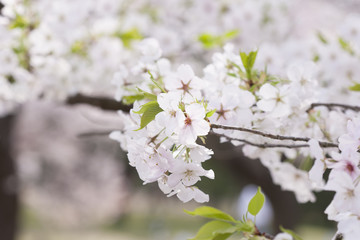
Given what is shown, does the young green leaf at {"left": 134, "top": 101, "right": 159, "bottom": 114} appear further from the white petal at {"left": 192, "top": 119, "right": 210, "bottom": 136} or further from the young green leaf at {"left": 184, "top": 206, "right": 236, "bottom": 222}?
the young green leaf at {"left": 184, "top": 206, "right": 236, "bottom": 222}

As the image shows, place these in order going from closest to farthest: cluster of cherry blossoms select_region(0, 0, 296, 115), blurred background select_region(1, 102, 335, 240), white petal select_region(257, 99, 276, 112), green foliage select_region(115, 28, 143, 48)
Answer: white petal select_region(257, 99, 276, 112), cluster of cherry blossoms select_region(0, 0, 296, 115), green foliage select_region(115, 28, 143, 48), blurred background select_region(1, 102, 335, 240)

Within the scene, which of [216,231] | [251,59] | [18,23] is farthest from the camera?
[18,23]

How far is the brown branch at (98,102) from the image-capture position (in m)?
2.20

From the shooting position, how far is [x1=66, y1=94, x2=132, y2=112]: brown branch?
7.23 ft

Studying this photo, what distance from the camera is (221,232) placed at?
1.01 metres

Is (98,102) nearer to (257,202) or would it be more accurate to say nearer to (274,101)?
(274,101)

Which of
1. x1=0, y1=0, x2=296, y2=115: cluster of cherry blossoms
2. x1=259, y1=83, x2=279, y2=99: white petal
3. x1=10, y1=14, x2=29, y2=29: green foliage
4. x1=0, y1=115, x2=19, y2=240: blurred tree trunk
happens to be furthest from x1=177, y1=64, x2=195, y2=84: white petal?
x1=0, y1=115, x2=19, y2=240: blurred tree trunk

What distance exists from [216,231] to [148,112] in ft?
0.97

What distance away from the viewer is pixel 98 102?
7.68 ft

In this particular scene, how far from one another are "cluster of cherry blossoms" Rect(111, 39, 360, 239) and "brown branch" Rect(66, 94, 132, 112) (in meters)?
0.67

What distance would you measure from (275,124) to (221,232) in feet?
1.23

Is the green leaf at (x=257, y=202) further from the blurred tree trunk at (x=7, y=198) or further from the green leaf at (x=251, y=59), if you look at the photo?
the blurred tree trunk at (x=7, y=198)

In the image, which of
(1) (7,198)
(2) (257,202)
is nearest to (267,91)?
(2) (257,202)

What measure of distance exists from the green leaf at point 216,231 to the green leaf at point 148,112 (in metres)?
0.26
